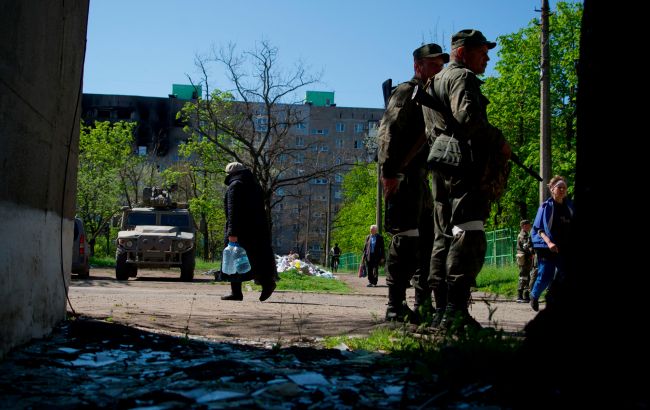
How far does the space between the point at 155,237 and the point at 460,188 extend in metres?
17.7

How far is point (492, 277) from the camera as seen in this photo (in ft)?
83.9

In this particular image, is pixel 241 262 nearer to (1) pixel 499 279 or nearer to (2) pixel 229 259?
(2) pixel 229 259

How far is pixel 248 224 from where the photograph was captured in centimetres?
988

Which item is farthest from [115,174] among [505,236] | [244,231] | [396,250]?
[396,250]

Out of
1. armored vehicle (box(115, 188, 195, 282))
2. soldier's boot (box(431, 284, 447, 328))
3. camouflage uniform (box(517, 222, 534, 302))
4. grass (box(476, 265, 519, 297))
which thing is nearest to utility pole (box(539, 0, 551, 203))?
camouflage uniform (box(517, 222, 534, 302))

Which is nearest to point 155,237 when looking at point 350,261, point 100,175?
point 100,175

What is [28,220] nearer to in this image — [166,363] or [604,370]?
[166,363]

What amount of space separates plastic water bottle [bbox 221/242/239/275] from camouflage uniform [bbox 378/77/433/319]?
3.83 meters

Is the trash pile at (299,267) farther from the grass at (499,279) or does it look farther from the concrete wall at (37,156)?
the concrete wall at (37,156)

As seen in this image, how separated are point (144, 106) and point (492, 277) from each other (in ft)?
264

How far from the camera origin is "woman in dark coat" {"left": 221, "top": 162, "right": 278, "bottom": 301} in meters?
9.68

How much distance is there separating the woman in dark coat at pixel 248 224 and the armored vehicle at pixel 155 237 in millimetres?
12527

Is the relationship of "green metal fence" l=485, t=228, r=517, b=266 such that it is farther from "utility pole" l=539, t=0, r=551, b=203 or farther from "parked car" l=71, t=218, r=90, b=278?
"parked car" l=71, t=218, r=90, b=278

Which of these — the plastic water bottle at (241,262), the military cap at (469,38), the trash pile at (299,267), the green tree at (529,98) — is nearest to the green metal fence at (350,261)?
the green tree at (529,98)
